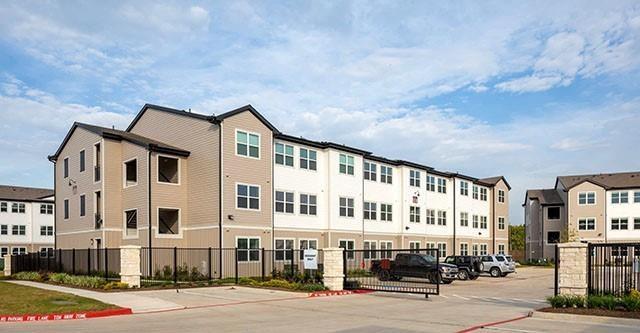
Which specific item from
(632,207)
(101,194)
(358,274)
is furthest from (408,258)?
(632,207)

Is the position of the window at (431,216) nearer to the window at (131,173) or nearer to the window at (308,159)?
the window at (308,159)

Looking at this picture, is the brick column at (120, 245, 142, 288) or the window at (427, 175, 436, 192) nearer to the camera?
the brick column at (120, 245, 142, 288)

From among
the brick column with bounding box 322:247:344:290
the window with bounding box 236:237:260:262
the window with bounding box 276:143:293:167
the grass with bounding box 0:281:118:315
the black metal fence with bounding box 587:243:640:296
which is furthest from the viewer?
the window with bounding box 276:143:293:167

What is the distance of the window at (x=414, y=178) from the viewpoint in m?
49.7

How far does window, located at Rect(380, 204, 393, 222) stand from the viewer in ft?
152

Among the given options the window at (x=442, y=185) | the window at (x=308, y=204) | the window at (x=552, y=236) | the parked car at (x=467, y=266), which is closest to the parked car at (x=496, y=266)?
the parked car at (x=467, y=266)

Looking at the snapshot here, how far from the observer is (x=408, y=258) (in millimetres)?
32344

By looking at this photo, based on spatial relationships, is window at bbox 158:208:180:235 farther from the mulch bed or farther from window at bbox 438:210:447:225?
window at bbox 438:210:447:225

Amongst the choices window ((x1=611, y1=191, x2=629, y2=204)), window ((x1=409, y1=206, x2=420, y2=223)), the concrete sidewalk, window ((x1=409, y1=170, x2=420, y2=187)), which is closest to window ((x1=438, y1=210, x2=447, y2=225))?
window ((x1=409, y1=206, x2=420, y2=223))

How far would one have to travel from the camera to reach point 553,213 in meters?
75.2

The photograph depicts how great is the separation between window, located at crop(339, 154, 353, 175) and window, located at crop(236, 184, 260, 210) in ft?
27.7

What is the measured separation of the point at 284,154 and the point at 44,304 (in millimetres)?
20639

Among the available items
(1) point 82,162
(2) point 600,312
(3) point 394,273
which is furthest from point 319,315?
(1) point 82,162

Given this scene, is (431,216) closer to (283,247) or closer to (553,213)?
(283,247)
